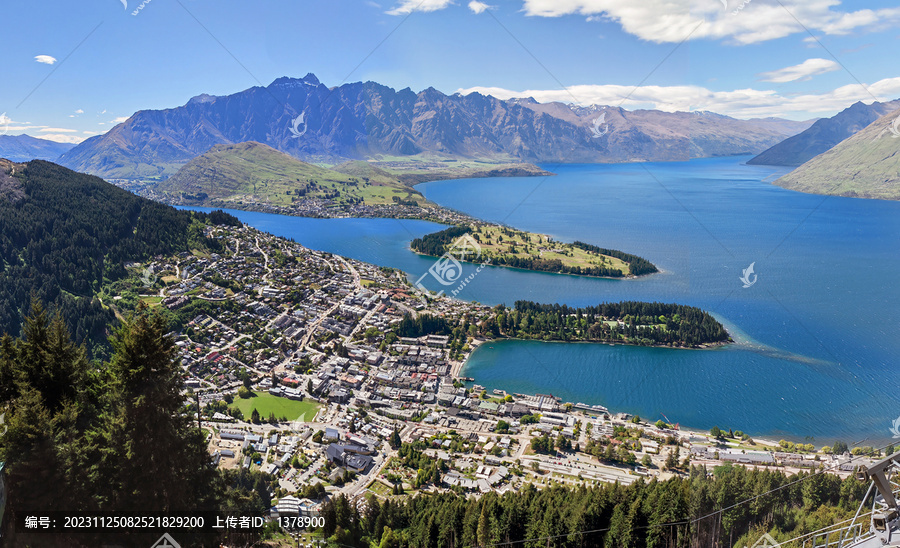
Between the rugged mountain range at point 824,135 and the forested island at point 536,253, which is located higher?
the rugged mountain range at point 824,135

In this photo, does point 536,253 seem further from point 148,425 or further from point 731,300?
point 148,425

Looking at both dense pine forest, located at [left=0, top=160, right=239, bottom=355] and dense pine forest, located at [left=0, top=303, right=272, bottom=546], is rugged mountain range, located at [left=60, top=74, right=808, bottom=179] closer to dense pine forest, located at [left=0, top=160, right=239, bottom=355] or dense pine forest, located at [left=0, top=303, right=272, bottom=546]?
dense pine forest, located at [left=0, top=160, right=239, bottom=355]

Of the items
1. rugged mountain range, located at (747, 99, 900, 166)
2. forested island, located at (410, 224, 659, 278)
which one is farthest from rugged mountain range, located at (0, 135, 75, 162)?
rugged mountain range, located at (747, 99, 900, 166)

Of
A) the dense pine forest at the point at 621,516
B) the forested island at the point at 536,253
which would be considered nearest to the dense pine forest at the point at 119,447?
the dense pine forest at the point at 621,516

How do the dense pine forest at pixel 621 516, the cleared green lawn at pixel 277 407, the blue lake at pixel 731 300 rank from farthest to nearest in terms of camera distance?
the blue lake at pixel 731 300
the cleared green lawn at pixel 277 407
the dense pine forest at pixel 621 516

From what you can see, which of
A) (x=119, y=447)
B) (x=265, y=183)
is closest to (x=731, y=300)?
(x=119, y=447)

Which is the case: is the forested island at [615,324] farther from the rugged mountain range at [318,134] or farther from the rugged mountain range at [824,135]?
the rugged mountain range at [318,134]
